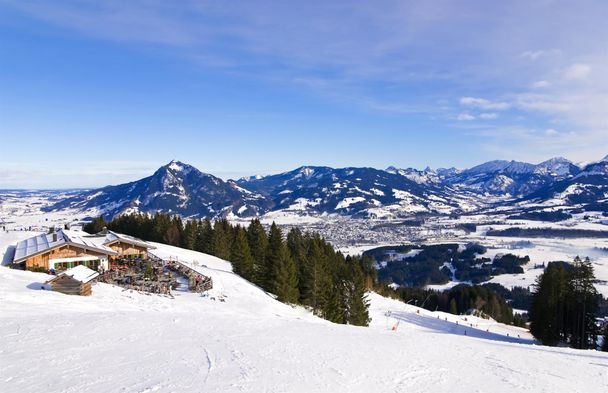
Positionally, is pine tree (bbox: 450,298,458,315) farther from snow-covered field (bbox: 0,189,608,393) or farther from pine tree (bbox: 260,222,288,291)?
snow-covered field (bbox: 0,189,608,393)

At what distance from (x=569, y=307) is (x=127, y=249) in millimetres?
52900

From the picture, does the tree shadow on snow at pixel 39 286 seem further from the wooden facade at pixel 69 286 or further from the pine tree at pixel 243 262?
the pine tree at pixel 243 262

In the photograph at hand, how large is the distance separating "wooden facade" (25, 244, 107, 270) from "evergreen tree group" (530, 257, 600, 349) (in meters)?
53.3

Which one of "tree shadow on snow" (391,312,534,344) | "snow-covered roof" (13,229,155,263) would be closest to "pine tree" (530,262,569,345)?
"tree shadow on snow" (391,312,534,344)

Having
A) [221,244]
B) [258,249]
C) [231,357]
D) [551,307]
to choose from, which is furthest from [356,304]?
[231,357]

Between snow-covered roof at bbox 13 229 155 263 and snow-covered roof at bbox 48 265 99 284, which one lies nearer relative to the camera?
snow-covered roof at bbox 48 265 99 284

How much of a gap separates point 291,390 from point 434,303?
109694 mm

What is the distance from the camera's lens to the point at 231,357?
51.6 feet

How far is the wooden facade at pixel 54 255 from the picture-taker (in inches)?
1570

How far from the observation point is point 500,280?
7136 inches

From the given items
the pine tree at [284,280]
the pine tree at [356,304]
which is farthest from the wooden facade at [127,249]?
the pine tree at [356,304]

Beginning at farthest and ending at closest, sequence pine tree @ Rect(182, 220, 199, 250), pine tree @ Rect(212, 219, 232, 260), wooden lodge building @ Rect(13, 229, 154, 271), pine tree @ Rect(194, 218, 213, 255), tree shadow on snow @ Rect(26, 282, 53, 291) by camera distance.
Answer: pine tree @ Rect(182, 220, 199, 250), pine tree @ Rect(194, 218, 213, 255), pine tree @ Rect(212, 219, 232, 260), wooden lodge building @ Rect(13, 229, 154, 271), tree shadow on snow @ Rect(26, 282, 53, 291)

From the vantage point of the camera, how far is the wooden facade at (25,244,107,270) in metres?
39.9

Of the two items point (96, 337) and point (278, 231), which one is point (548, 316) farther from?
point (96, 337)
